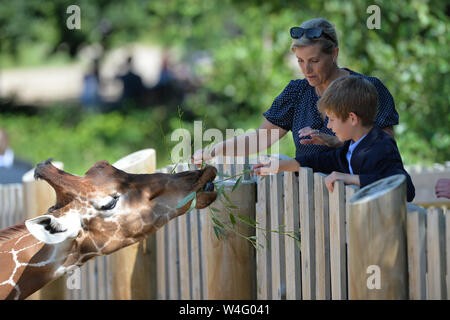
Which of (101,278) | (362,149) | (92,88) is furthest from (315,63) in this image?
(92,88)

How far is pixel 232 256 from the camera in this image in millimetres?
4469

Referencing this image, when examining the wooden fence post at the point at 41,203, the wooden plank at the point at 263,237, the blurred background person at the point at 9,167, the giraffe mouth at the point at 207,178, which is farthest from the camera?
the blurred background person at the point at 9,167

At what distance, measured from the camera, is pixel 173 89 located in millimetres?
19078

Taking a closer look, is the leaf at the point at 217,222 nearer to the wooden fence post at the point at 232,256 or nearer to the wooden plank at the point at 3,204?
the wooden fence post at the point at 232,256

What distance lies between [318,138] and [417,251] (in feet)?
3.32

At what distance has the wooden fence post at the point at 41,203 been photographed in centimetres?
Answer: 581

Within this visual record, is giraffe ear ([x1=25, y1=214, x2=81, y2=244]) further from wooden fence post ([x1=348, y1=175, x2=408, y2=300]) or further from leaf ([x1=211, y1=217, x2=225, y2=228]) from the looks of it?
wooden fence post ([x1=348, y1=175, x2=408, y2=300])

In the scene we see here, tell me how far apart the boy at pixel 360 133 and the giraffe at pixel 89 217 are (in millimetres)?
793

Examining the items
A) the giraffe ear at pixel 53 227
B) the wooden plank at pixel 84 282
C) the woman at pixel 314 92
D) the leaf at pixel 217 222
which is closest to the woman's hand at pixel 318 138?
the woman at pixel 314 92

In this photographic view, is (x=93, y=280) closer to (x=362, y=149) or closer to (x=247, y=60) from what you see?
(x=362, y=149)

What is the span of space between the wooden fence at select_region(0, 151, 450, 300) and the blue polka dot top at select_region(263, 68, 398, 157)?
380mm

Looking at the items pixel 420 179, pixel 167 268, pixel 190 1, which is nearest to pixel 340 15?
pixel 190 1

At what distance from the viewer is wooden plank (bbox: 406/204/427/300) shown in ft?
10.1

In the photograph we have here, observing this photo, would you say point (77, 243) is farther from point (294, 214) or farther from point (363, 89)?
point (363, 89)
